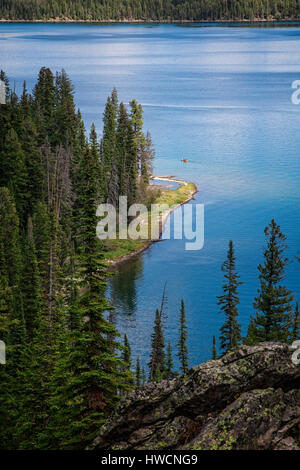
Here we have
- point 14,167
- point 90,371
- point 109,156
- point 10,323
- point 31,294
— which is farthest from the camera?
point 109,156

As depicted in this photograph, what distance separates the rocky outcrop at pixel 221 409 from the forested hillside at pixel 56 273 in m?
6.75

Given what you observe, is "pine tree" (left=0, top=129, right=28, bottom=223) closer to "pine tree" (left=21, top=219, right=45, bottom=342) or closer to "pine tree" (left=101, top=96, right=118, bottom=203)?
"pine tree" (left=101, top=96, right=118, bottom=203)

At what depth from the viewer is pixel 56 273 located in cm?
5853

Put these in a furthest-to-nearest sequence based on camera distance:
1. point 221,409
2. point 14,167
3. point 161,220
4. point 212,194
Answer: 1. point 212,194
2. point 161,220
3. point 14,167
4. point 221,409

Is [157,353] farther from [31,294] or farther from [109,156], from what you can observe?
[109,156]

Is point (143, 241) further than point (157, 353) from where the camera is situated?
Yes

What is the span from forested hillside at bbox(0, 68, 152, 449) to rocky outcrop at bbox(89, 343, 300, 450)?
6746mm

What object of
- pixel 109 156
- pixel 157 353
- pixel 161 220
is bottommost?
pixel 157 353

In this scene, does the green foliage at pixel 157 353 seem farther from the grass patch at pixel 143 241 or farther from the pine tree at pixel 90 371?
the pine tree at pixel 90 371

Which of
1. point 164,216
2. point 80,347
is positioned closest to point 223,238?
point 164,216

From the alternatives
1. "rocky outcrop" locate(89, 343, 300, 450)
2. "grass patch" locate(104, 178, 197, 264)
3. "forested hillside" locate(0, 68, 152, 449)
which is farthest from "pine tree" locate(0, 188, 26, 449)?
"rocky outcrop" locate(89, 343, 300, 450)

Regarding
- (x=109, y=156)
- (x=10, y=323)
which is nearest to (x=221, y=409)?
(x=10, y=323)

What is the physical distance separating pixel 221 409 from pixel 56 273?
45.7 metres

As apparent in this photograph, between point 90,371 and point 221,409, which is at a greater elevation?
point 221,409
